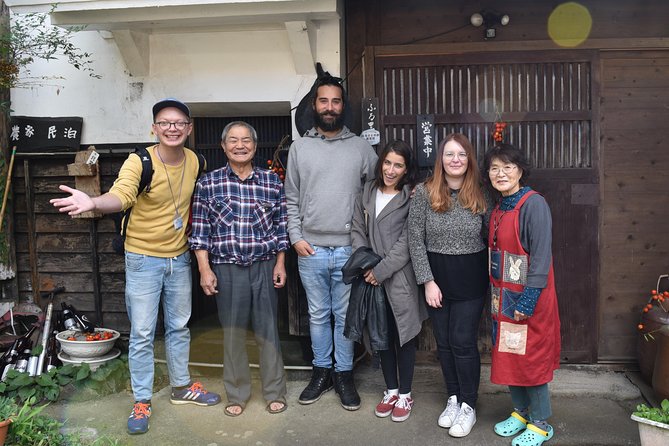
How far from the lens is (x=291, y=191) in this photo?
450 cm

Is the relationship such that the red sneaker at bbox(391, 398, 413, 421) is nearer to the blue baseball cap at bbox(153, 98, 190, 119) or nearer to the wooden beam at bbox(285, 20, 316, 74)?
the blue baseball cap at bbox(153, 98, 190, 119)

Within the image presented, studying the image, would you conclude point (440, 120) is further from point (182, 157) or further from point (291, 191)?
point (182, 157)

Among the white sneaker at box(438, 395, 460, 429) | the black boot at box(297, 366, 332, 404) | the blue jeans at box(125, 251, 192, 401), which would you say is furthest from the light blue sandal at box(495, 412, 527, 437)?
the blue jeans at box(125, 251, 192, 401)

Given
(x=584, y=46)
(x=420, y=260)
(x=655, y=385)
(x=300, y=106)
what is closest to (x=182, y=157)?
(x=300, y=106)

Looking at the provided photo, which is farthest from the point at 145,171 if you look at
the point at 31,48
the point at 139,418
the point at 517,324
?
the point at 517,324

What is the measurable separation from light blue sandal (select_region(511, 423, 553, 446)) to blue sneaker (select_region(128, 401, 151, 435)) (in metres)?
2.55

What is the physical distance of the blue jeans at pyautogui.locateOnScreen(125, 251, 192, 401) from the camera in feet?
13.8

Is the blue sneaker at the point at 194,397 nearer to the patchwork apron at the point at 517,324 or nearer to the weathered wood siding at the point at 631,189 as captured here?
the patchwork apron at the point at 517,324

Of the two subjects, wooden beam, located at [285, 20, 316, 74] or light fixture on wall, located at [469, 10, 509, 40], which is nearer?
wooden beam, located at [285, 20, 316, 74]

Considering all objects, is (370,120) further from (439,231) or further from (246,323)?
(246,323)

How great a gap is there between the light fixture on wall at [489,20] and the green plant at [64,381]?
425 cm

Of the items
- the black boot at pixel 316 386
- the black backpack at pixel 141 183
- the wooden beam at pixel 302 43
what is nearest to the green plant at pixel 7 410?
the black backpack at pixel 141 183

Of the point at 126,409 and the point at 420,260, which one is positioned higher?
the point at 420,260

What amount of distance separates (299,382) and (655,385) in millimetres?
2757
